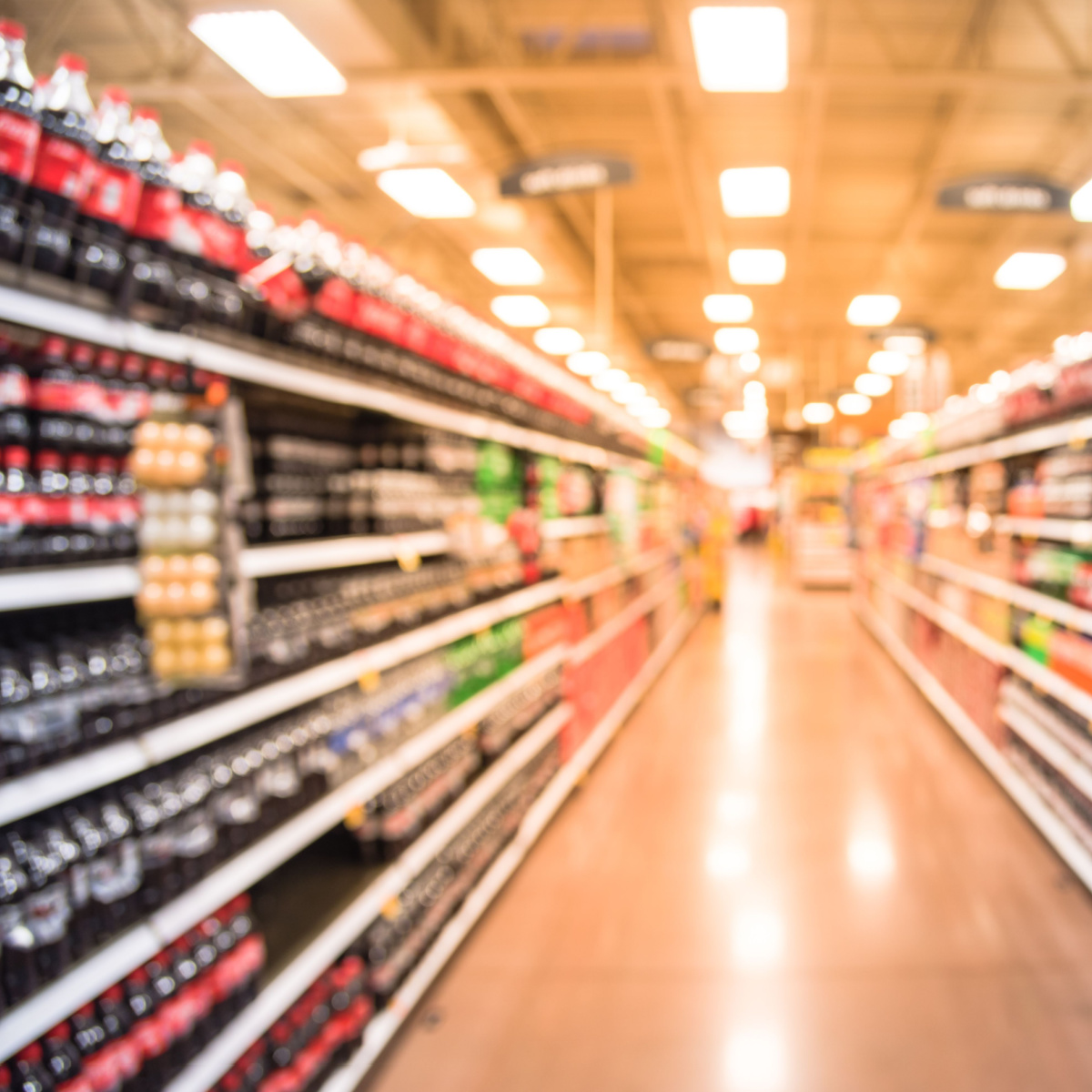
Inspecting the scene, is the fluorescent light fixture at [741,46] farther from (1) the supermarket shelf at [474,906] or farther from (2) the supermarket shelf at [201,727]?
(1) the supermarket shelf at [474,906]

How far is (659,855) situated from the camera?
4301 mm

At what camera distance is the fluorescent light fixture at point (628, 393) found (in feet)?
63.8

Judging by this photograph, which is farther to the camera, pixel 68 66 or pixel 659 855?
pixel 659 855

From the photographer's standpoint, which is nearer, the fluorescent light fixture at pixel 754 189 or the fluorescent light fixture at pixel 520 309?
the fluorescent light fixture at pixel 754 189

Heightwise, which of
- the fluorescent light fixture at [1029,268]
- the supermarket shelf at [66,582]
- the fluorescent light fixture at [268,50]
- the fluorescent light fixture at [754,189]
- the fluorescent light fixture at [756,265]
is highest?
the fluorescent light fixture at [756,265]

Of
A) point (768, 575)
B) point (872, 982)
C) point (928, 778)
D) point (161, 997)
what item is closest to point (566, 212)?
point (928, 778)

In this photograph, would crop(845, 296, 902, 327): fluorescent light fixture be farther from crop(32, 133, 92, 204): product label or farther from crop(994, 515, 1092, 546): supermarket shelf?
crop(32, 133, 92, 204): product label

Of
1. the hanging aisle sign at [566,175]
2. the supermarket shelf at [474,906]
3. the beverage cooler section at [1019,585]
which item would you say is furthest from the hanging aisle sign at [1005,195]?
the supermarket shelf at [474,906]

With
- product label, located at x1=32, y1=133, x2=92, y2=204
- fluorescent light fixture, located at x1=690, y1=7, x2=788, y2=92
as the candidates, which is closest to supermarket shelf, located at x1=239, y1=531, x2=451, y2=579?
product label, located at x1=32, y1=133, x2=92, y2=204

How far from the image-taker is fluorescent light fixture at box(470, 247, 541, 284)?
9.72m

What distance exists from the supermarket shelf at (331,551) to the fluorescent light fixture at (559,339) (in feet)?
33.5

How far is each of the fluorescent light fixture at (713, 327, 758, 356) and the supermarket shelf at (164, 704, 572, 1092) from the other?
9649mm

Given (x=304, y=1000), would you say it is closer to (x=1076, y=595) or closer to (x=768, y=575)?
(x=1076, y=595)

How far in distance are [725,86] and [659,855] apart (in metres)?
4.21
